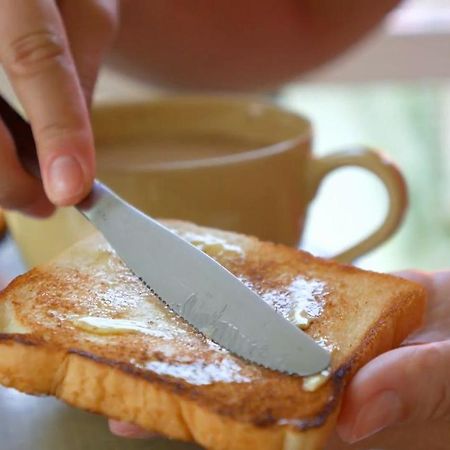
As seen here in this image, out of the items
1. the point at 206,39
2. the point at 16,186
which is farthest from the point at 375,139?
the point at 16,186

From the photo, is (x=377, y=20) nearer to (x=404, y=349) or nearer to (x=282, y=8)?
(x=282, y=8)

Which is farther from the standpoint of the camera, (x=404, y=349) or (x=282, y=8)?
(x=282, y=8)

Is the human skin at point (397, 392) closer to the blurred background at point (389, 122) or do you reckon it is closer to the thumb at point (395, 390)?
the thumb at point (395, 390)

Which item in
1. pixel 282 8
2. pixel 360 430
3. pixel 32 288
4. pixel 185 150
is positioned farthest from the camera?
pixel 282 8

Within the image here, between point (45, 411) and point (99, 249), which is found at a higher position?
point (99, 249)

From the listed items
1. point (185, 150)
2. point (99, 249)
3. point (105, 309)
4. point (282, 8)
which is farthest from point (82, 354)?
point (282, 8)

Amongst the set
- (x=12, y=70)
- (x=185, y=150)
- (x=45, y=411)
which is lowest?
(x=45, y=411)

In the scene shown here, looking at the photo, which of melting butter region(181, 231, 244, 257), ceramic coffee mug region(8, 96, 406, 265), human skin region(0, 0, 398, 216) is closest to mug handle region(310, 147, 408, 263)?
ceramic coffee mug region(8, 96, 406, 265)
